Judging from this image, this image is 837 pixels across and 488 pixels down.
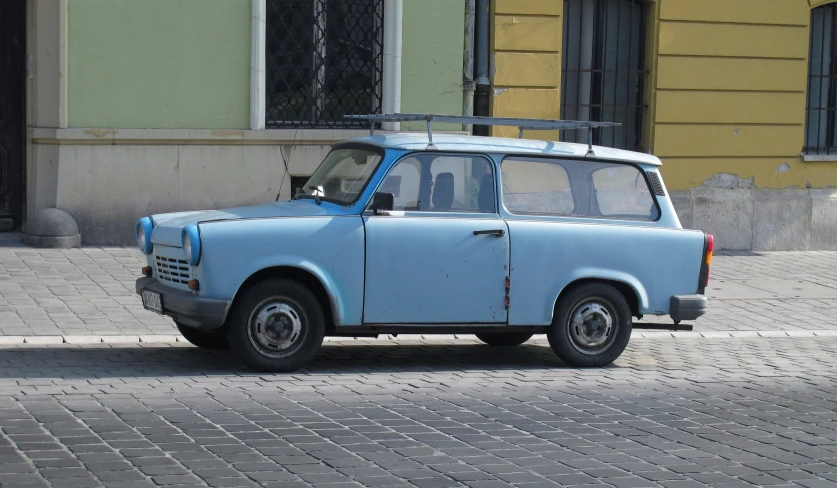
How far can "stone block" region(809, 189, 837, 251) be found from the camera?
676 inches

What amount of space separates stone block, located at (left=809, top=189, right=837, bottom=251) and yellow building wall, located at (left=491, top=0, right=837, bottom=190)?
0.77 ft

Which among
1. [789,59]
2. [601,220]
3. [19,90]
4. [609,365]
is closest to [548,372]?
[609,365]

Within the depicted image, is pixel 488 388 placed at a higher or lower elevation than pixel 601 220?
lower

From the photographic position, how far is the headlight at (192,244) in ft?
25.9

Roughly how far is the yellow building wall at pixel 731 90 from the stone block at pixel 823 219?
0.33 meters

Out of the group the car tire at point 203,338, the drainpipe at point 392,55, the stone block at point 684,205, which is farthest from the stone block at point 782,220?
the car tire at point 203,338

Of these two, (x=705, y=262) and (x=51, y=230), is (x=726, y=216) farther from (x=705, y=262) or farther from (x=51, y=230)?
(x=51, y=230)

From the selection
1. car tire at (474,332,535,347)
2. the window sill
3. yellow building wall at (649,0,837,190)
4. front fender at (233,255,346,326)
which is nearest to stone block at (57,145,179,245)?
car tire at (474,332,535,347)

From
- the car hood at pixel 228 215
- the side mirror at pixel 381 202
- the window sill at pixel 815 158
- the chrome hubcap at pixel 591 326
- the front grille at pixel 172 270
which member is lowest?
the chrome hubcap at pixel 591 326

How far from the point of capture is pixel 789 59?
17062 millimetres

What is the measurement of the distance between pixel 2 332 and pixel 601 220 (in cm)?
459

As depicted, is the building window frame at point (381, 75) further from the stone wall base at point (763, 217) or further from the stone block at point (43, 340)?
the stone block at point (43, 340)

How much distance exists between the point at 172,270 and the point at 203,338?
34.9 inches

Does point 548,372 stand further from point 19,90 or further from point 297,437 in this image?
point 19,90
